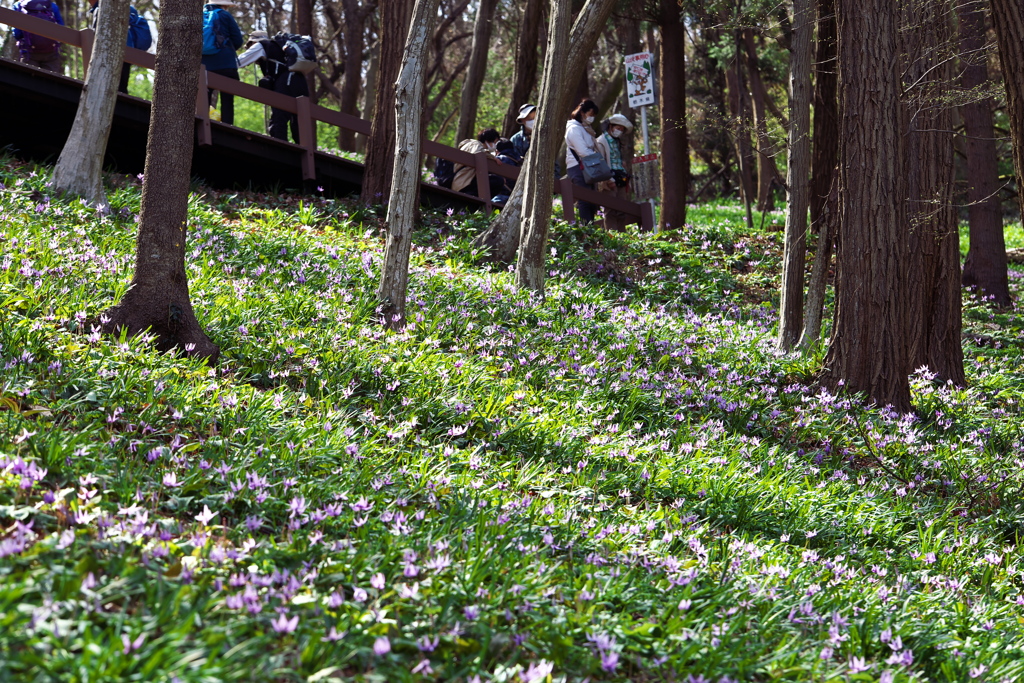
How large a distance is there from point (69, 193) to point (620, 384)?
5433 millimetres

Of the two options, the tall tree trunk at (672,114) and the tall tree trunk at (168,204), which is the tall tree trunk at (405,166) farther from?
the tall tree trunk at (672,114)

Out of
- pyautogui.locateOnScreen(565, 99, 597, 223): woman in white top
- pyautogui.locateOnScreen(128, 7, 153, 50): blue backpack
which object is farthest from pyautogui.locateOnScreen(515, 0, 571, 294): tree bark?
pyautogui.locateOnScreen(128, 7, 153, 50): blue backpack

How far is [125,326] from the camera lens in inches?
194

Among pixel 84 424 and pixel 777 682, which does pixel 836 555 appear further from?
pixel 84 424

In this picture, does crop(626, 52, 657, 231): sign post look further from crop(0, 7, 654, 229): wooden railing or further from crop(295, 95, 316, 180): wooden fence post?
crop(295, 95, 316, 180): wooden fence post

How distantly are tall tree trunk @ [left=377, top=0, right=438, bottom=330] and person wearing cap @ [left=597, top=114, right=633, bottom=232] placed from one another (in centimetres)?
562

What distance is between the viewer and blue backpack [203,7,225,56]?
11648mm

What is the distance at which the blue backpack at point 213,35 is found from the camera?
11.6 meters

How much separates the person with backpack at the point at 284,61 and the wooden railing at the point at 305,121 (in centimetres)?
74

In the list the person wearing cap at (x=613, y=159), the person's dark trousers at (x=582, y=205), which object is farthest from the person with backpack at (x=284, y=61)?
the person wearing cap at (x=613, y=159)

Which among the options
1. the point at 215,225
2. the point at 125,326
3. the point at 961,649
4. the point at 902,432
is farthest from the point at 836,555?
the point at 215,225

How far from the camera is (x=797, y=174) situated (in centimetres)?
851

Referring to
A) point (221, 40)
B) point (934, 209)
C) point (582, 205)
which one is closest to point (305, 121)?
point (221, 40)

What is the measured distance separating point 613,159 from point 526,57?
2.41 metres
